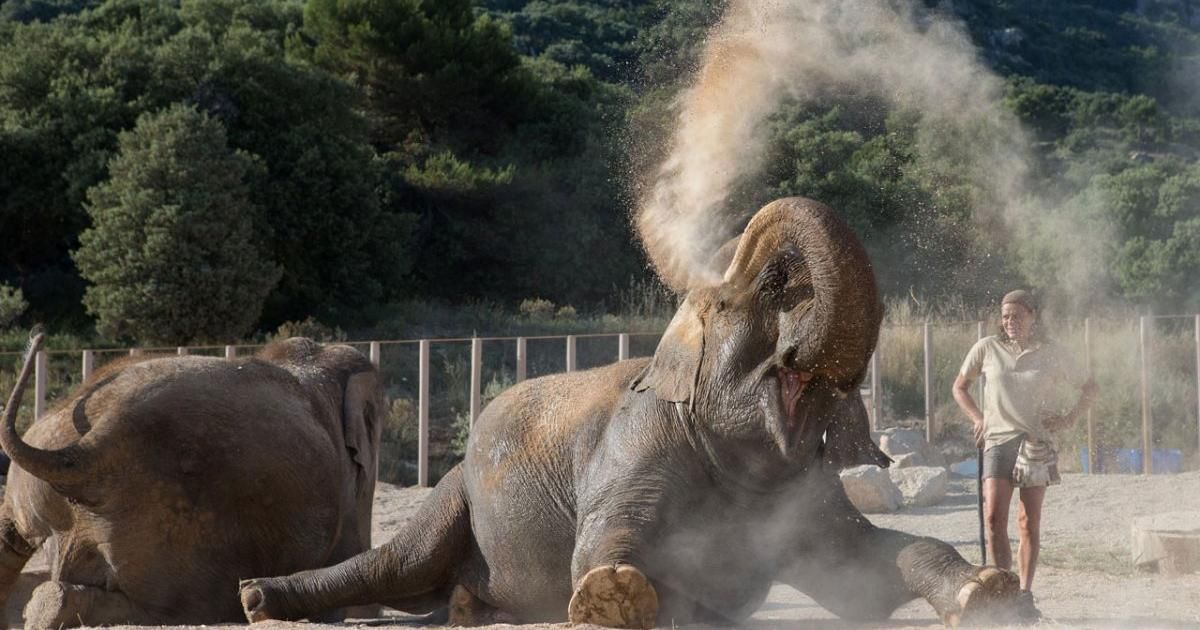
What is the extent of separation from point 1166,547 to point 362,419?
4653mm

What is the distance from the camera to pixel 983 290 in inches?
987

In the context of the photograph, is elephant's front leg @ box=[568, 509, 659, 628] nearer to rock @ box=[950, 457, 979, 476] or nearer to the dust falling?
the dust falling

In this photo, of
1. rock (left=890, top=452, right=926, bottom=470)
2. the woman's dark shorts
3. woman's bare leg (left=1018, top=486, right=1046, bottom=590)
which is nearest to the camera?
woman's bare leg (left=1018, top=486, right=1046, bottom=590)

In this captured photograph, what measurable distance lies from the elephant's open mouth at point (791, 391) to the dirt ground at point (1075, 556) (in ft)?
2.89

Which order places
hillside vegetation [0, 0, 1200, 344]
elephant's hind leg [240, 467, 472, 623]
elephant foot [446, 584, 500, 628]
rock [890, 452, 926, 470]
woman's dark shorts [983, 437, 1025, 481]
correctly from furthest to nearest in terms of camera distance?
hillside vegetation [0, 0, 1200, 344], rock [890, 452, 926, 470], woman's dark shorts [983, 437, 1025, 481], elephant's hind leg [240, 467, 472, 623], elephant foot [446, 584, 500, 628]

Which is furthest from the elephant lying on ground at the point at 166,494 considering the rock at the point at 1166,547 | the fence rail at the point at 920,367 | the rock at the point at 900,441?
the rock at the point at 900,441

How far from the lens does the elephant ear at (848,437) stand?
19.5 feet

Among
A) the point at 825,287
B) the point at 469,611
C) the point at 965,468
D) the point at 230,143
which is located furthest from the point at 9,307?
the point at 825,287

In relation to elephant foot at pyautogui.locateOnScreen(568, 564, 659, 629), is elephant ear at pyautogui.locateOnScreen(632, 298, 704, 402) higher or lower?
higher

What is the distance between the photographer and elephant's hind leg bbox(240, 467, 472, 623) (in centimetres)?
686

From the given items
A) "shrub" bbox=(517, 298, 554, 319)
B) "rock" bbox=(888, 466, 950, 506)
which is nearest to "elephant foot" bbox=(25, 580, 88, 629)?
"rock" bbox=(888, 466, 950, 506)

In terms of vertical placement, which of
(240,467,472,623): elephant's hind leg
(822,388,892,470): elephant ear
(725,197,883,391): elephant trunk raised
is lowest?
(240,467,472,623): elephant's hind leg

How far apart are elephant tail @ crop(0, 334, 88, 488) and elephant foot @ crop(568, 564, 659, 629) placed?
9.03 ft

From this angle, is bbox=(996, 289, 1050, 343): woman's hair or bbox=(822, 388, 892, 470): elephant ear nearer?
bbox=(822, 388, 892, 470): elephant ear
